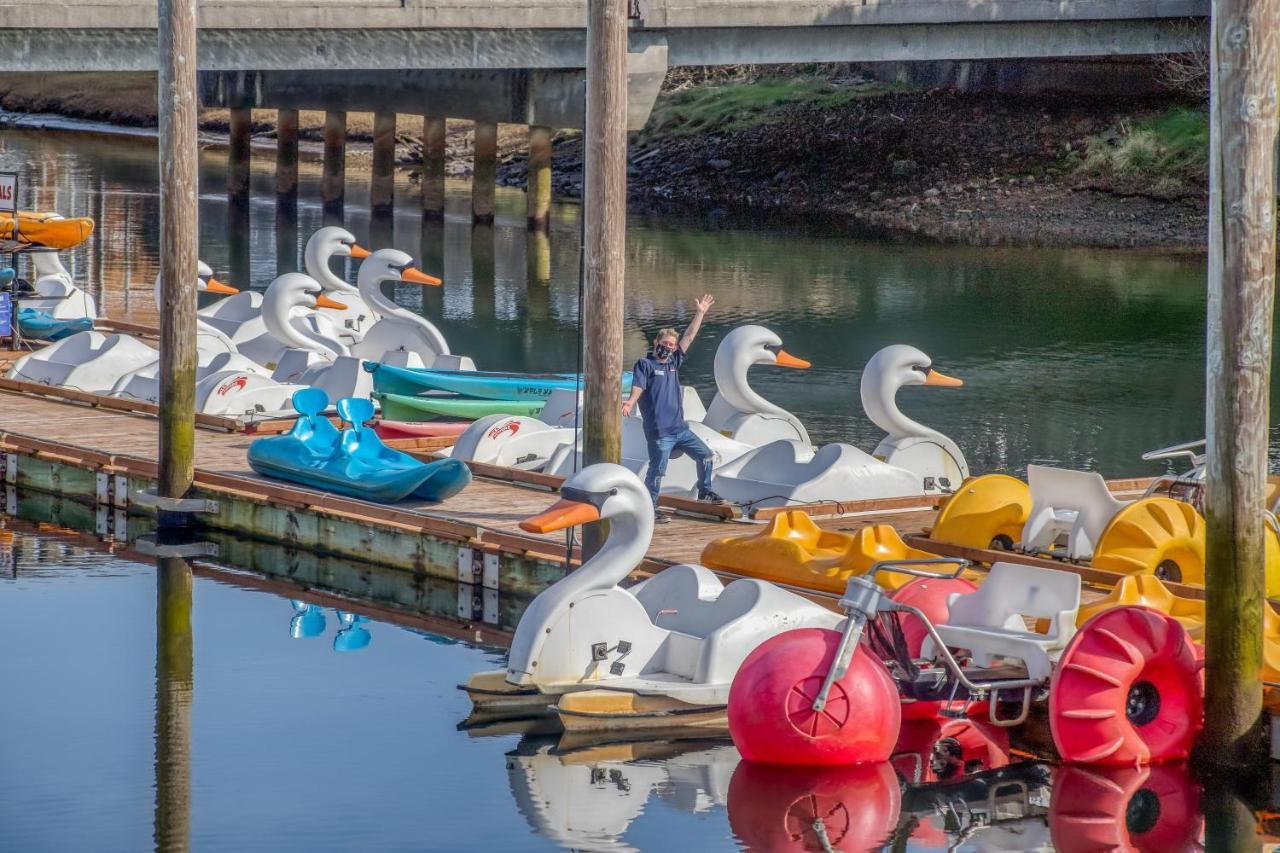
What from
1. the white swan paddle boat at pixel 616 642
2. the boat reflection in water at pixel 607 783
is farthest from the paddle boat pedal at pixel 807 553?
the boat reflection in water at pixel 607 783

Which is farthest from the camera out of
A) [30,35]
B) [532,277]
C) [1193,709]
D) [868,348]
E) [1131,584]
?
[532,277]

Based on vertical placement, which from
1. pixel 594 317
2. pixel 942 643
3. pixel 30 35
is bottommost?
pixel 942 643

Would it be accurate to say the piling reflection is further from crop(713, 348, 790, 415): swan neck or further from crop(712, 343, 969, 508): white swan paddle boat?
crop(713, 348, 790, 415): swan neck

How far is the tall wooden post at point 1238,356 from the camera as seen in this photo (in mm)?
10547

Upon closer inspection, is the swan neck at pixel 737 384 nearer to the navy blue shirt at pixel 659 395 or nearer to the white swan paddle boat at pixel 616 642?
the navy blue shirt at pixel 659 395

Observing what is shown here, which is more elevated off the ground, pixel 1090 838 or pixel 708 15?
pixel 708 15

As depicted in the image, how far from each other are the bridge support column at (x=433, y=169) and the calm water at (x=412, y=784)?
3595 centimetres

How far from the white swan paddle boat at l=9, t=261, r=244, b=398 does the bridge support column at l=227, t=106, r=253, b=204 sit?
97.5 ft

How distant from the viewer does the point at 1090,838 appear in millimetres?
11070

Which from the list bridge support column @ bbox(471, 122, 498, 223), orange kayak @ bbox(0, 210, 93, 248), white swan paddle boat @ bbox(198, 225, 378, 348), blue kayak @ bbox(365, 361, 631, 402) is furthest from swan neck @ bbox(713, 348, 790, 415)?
bridge support column @ bbox(471, 122, 498, 223)

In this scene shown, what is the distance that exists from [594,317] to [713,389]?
14.8 meters

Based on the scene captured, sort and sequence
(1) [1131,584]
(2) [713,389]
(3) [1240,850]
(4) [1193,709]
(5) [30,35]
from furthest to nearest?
(5) [30,35] < (2) [713,389] < (1) [1131,584] < (4) [1193,709] < (3) [1240,850]

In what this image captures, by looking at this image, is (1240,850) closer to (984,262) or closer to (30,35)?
(30,35)

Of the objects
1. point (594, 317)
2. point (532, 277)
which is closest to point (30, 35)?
point (532, 277)
